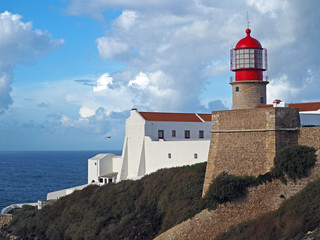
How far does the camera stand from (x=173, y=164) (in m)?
32.8

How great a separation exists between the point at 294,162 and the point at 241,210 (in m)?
3.11

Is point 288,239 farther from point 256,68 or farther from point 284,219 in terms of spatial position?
point 256,68

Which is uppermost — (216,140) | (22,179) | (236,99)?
(236,99)

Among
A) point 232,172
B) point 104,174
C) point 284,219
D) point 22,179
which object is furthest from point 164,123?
point 22,179

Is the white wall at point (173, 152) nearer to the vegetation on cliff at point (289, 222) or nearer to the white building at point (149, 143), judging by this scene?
the white building at point (149, 143)

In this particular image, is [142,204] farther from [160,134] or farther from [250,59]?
[250,59]

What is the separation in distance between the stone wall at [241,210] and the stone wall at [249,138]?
1.01m

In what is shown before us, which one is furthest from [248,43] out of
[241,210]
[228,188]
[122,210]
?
[122,210]

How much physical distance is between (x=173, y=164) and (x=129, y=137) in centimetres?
555

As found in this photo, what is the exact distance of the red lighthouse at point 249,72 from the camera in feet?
99.6

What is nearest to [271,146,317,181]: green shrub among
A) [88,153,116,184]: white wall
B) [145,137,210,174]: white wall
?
[145,137,210,174]: white wall

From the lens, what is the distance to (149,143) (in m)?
35.2

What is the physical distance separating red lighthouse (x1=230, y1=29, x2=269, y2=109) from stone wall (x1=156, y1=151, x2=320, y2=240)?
34.4 ft

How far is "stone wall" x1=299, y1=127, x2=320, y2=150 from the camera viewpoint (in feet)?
68.9
